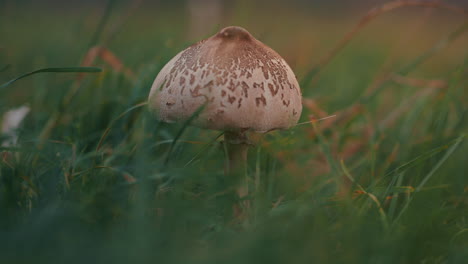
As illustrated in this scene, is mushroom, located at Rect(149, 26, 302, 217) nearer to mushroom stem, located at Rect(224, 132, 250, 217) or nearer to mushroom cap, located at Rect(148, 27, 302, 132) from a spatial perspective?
mushroom cap, located at Rect(148, 27, 302, 132)

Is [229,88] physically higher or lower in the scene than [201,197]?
higher

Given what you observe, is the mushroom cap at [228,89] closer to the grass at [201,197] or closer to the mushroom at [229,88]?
the mushroom at [229,88]

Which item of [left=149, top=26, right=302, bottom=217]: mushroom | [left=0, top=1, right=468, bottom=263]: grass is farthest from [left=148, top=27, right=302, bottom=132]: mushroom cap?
[left=0, top=1, right=468, bottom=263]: grass

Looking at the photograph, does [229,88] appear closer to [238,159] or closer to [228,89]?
[228,89]

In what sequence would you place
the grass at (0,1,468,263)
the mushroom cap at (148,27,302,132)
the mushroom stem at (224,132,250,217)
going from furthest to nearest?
the mushroom stem at (224,132,250,217)
the mushroom cap at (148,27,302,132)
the grass at (0,1,468,263)

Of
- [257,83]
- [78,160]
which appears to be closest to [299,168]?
[257,83]

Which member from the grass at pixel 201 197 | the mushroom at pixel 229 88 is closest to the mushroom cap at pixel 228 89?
the mushroom at pixel 229 88

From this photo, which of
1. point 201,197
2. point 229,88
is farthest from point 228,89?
point 201,197

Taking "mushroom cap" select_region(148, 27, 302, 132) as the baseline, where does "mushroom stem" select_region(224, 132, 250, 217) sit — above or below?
below

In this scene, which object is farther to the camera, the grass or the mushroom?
the mushroom
